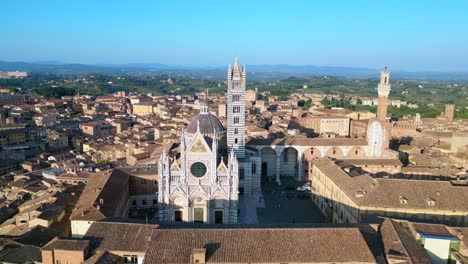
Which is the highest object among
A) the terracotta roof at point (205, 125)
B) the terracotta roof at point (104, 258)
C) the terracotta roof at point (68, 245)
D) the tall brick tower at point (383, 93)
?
the tall brick tower at point (383, 93)

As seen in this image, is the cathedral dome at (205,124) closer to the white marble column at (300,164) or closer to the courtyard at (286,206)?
the courtyard at (286,206)

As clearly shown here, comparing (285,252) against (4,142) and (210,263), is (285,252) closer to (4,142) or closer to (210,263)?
(210,263)

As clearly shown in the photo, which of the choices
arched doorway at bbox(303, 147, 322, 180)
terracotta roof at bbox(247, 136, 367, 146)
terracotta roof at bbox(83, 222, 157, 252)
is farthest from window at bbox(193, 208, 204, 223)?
arched doorway at bbox(303, 147, 322, 180)

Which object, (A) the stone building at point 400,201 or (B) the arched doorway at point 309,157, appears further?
(B) the arched doorway at point 309,157

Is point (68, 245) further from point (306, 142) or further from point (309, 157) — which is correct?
point (306, 142)

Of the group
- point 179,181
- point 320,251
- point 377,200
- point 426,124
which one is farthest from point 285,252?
point 426,124

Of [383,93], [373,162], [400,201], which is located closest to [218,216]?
[400,201]

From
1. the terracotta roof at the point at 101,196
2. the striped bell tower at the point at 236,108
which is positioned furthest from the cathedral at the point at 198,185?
the striped bell tower at the point at 236,108
